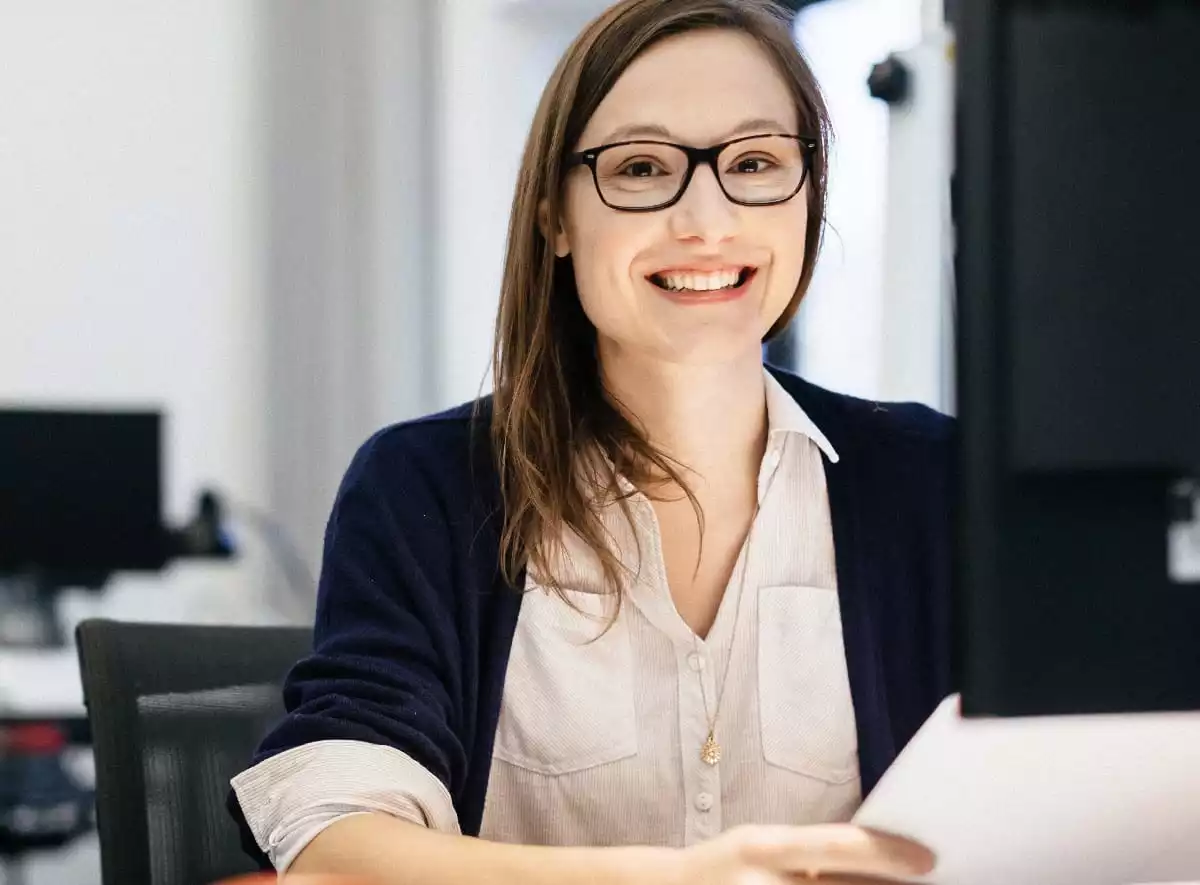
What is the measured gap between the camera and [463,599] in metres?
1.13

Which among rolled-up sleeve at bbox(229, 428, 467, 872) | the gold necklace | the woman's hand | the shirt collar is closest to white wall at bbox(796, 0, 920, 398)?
the shirt collar

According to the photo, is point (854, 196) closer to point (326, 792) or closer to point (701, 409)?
point (701, 409)

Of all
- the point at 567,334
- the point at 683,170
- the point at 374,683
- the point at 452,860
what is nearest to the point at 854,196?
the point at 567,334

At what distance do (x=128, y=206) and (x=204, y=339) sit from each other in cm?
39

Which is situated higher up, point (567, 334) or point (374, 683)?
point (567, 334)

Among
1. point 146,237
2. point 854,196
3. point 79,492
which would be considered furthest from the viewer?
point 146,237

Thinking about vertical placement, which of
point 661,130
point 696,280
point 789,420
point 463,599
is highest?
point 661,130

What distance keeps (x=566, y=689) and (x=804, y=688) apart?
19 centimetres

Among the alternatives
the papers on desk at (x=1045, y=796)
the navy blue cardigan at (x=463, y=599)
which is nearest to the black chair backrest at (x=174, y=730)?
the navy blue cardigan at (x=463, y=599)

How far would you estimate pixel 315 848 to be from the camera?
920 mm

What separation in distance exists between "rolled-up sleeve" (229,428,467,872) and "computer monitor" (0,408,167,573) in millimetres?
2363

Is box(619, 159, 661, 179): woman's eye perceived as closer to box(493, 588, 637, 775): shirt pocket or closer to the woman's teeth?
the woman's teeth

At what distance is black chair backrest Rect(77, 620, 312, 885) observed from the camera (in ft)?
3.87

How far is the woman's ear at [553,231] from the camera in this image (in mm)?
1208
